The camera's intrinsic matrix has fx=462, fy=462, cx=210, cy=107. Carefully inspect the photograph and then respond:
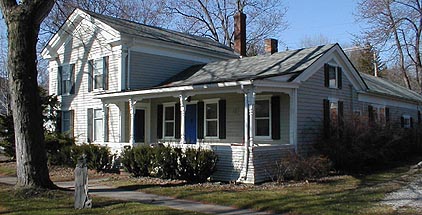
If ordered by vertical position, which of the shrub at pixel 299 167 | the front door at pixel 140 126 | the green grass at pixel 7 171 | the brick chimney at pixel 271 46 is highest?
the brick chimney at pixel 271 46

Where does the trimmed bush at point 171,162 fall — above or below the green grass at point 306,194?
above

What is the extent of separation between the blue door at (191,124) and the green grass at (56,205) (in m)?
8.25

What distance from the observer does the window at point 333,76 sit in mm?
19109

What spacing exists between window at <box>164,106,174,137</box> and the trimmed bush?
391cm

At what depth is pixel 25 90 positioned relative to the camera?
40.3 feet

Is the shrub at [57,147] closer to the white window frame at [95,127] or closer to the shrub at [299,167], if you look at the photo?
the white window frame at [95,127]

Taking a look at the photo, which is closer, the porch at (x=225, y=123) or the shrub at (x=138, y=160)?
the porch at (x=225, y=123)

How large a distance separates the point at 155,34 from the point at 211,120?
5735 millimetres

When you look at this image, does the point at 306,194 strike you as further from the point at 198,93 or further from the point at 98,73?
the point at 98,73

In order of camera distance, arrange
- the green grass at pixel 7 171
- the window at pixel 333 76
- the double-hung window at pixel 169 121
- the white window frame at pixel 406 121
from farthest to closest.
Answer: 1. the white window frame at pixel 406 121
2. the double-hung window at pixel 169 121
3. the window at pixel 333 76
4. the green grass at pixel 7 171

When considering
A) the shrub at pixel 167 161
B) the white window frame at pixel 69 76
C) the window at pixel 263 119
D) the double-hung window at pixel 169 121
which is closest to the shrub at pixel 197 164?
the shrub at pixel 167 161

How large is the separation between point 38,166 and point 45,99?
1068 centimetres

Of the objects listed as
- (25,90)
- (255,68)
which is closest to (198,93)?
(255,68)

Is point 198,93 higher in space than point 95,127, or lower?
higher
